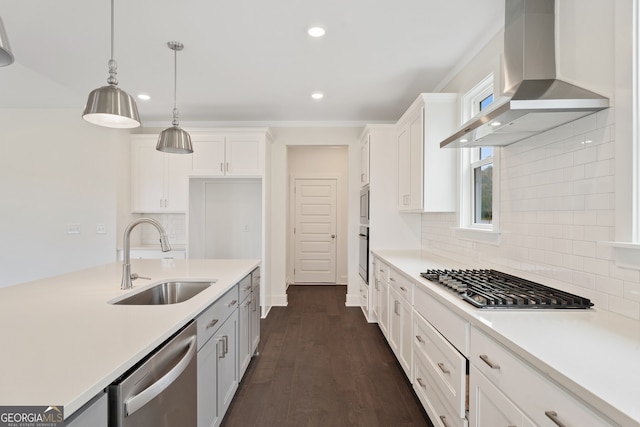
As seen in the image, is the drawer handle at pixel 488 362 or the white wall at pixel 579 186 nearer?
the drawer handle at pixel 488 362

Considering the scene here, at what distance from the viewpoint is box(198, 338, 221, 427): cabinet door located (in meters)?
1.55

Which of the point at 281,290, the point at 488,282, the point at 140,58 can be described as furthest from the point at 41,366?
the point at 281,290

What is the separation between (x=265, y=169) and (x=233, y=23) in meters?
2.06

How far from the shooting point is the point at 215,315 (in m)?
1.76

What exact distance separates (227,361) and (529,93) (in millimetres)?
2188

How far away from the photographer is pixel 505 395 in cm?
115

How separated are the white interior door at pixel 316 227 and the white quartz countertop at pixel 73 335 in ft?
13.3

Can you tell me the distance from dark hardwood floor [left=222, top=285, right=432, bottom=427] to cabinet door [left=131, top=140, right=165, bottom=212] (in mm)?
2263

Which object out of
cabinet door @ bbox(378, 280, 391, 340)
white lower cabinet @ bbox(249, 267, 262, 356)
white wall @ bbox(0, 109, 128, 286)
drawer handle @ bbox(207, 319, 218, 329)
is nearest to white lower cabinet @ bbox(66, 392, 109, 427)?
drawer handle @ bbox(207, 319, 218, 329)

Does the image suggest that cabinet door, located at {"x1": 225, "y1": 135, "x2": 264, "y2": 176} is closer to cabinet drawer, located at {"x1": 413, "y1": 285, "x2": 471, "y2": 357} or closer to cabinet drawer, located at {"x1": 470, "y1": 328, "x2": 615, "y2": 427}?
cabinet drawer, located at {"x1": 413, "y1": 285, "x2": 471, "y2": 357}

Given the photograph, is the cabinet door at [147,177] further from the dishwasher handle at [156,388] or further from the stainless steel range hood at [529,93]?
the stainless steel range hood at [529,93]

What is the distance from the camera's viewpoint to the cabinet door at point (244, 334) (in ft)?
7.67

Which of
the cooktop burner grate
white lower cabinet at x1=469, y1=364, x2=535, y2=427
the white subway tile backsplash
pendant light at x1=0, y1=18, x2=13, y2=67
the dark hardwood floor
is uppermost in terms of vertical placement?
pendant light at x1=0, y1=18, x2=13, y2=67

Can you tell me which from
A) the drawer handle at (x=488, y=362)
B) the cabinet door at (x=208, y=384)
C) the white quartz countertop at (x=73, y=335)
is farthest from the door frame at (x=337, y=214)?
the drawer handle at (x=488, y=362)
